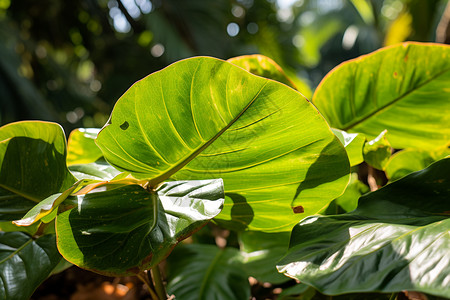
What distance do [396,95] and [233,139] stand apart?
258 mm

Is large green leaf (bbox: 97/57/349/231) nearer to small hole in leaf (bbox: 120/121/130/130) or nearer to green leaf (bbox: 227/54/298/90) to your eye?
small hole in leaf (bbox: 120/121/130/130)

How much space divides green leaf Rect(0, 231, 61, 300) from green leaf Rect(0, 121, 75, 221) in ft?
0.11

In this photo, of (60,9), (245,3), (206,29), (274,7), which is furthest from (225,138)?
(274,7)

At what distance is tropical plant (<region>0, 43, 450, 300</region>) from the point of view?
0.26 metres

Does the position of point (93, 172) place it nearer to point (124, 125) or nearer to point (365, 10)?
point (124, 125)

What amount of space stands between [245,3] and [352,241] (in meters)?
6.13

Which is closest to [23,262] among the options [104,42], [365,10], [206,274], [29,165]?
[29,165]

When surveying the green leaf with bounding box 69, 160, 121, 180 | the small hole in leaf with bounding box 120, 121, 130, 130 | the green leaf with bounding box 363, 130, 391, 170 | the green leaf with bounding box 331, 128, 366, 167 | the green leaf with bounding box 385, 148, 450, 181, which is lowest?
the green leaf with bounding box 385, 148, 450, 181

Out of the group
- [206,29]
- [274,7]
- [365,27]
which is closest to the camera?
[206,29]

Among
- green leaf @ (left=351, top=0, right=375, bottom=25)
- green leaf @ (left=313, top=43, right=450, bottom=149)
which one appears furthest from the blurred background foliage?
green leaf @ (left=351, top=0, right=375, bottom=25)

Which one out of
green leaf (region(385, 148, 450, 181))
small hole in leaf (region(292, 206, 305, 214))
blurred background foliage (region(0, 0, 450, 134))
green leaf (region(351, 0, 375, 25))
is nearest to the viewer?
small hole in leaf (region(292, 206, 305, 214))

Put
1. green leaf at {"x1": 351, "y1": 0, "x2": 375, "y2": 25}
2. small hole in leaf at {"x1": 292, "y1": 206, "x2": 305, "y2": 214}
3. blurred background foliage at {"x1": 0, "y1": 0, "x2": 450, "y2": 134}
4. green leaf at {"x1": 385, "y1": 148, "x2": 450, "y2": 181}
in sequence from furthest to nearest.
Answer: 1. green leaf at {"x1": 351, "y1": 0, "x2": 375, "y2": 25}
2. blurred background foliage at {"x1": 0, "y1": 0, "x2": 450, "y2": 134}
3. green leaf at {"x1": 385, "y1": 148, "x2": 450, "y2": 181}
4. small hole in leaf at {"x1": 292, "y1": 206, "x2": 305, "y2": 214}

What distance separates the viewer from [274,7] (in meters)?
6.50

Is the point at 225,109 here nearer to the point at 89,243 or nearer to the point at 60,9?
the point at 89,243
